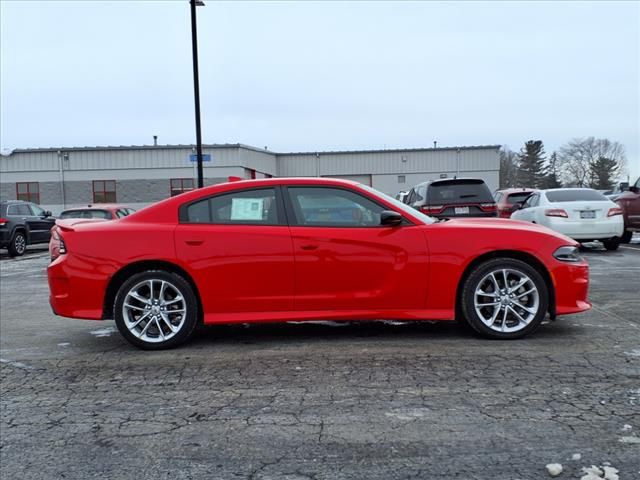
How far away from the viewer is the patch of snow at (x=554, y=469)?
2523 millimetres

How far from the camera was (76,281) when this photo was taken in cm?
471

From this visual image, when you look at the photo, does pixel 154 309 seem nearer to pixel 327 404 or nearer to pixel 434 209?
pixel 327 404

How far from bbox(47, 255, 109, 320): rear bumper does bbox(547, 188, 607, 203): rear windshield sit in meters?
9.92

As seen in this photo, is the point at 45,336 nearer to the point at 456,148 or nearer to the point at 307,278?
the point at 307,278

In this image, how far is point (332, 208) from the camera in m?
4.86

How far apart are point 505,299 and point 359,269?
132 centimetres

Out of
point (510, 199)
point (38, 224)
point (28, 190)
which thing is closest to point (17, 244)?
point (38, 224)

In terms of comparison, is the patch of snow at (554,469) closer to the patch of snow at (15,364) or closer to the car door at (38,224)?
the patch of snow at (15,364)

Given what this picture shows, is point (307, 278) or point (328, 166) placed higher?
point (328, 166)

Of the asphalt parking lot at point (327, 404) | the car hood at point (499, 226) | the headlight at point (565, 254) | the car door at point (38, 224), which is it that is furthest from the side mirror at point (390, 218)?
the car door at point (38, 224)

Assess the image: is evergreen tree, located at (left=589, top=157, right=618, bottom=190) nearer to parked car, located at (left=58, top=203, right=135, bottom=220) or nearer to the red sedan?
parked car, located at (left=58, top=203, right=135, bottom=220)

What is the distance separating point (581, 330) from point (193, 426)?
3705mm

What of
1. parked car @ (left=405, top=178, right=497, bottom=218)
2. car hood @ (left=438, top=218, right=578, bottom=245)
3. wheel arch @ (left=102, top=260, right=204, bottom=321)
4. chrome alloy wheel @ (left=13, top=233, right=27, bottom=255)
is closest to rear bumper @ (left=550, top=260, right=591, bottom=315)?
car hood @ (left=438, top=218, right=578, bottom=245)

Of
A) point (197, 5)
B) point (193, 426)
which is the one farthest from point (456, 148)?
point (193, 426)
